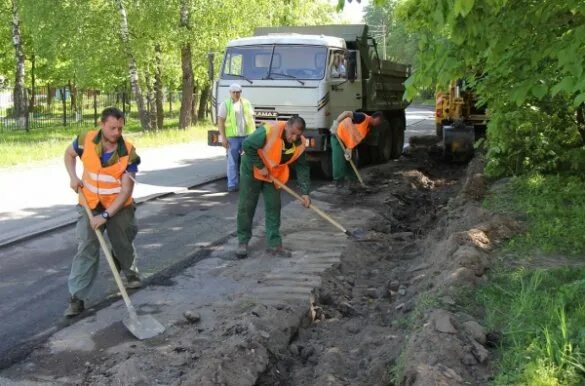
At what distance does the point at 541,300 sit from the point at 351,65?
7.89 m

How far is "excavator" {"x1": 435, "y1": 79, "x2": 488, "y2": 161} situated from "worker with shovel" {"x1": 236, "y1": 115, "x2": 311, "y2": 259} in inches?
331

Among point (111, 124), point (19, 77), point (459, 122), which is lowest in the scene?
point (459, 122)

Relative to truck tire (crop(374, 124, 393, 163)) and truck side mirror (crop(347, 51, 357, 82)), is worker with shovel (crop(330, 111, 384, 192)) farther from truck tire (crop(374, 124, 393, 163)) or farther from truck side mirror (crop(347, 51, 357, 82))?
truck tire (crop(374, 124, 393, 163))

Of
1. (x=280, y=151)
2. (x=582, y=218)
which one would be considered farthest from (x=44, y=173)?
(x=582, y=218)

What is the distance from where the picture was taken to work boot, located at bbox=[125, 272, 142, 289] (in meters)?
5.79

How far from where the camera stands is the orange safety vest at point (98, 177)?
519cm

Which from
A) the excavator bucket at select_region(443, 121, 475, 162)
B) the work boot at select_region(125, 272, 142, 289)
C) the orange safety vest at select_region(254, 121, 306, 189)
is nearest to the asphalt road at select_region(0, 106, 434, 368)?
the work boot at select_region(125, 272, 142, 289)

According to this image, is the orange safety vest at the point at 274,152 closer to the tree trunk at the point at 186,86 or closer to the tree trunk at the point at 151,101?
the tree trunk at the point at 186,86

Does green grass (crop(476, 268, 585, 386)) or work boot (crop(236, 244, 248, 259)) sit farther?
work boot (crop(236, 244, 248, 259))

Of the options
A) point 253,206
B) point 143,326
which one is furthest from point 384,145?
point 143,326

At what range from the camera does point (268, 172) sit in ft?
22.4

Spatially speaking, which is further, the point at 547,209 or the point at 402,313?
the point at 547,209

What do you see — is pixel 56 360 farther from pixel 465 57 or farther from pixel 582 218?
pixel 582 218

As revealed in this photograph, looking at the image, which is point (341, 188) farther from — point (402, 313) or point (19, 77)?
point (19, 77)
